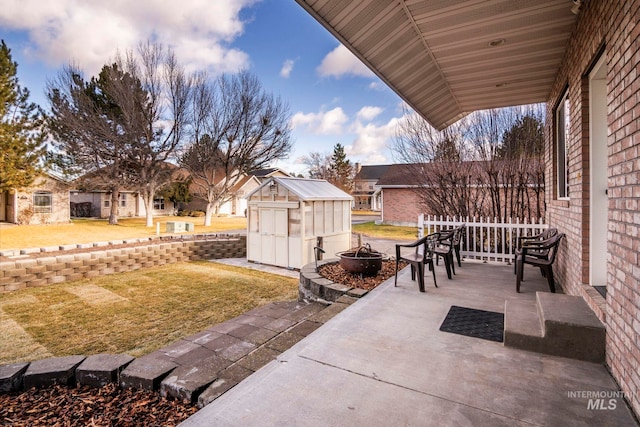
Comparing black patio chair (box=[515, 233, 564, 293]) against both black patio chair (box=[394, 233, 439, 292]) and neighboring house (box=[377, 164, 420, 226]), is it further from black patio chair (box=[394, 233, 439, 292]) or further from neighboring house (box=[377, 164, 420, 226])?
neighboring house (box=[377, 164, 420, 226])

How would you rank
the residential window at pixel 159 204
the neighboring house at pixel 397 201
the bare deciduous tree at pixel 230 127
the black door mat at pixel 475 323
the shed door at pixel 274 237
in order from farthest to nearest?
the residential window at pixel 159 204, the neighboring house at pixel 397 201, the bare deciduous tree at pixel 230 127, the shed door at pixel 274 237, the black door mat at pixel 475 323

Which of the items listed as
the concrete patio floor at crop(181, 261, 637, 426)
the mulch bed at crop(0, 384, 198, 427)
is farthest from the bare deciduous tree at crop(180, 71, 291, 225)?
the concrete patio floor at crop(181, 261, 637, 426)

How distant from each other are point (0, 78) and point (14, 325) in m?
19.5

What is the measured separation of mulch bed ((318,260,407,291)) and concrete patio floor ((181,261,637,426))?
5.35 feet

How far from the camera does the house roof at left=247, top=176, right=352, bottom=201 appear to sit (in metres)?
9.62

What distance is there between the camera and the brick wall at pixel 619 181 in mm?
1884

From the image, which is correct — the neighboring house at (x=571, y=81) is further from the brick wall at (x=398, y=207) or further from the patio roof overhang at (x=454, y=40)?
the brick wall at (x=398, y=207)

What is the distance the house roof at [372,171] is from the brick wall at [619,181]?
1851 inches

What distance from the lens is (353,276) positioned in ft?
18.0

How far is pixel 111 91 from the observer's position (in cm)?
1986

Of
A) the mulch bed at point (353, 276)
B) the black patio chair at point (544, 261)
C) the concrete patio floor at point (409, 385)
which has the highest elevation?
the black patio chair at point (544, 261)

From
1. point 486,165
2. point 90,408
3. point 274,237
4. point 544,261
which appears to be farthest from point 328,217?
point 90,408

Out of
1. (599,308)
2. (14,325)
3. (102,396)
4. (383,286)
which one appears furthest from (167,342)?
(599,308)

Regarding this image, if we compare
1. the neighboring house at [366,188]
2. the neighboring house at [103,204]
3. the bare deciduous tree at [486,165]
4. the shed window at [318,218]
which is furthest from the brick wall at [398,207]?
the neighboring house at [103,204]
